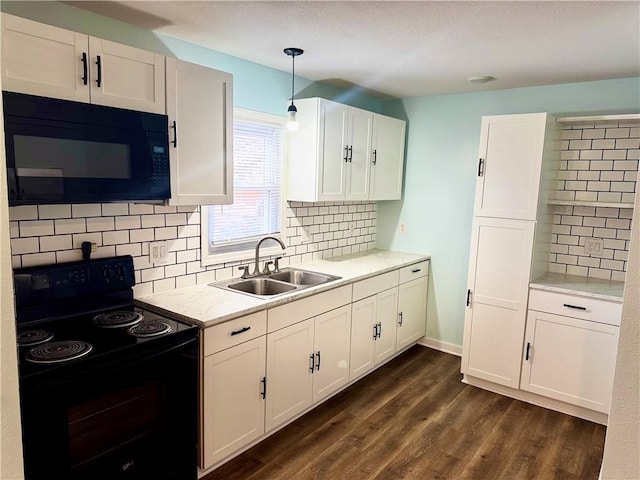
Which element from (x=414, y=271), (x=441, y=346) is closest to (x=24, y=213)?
(x=414, y=271)

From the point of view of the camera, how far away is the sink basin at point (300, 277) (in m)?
3.21

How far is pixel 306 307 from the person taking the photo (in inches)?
108

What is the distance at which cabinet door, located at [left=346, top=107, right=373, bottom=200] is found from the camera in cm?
355

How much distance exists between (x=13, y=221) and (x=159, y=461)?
1.28 m

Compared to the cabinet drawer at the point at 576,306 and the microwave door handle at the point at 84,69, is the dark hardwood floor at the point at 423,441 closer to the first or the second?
the cabinet drawer at the point at 576,306

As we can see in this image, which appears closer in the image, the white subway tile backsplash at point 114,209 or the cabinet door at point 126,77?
the cabinet door at point 126,77

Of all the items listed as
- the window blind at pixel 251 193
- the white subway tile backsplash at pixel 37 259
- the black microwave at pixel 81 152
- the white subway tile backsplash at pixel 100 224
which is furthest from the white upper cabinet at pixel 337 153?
the white subway tile backsplash at pixel 37 259

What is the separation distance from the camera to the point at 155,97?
2.14 meters

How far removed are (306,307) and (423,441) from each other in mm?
1115

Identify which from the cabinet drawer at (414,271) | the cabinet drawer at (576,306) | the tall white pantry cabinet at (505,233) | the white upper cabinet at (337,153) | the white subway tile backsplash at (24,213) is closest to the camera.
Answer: the white subway tile backsplash at (24,213)

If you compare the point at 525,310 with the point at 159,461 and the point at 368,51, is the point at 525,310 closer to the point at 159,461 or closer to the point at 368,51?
the point at 368,51

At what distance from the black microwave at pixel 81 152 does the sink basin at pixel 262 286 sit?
95 centimetres

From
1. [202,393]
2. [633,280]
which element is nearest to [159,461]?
[202,393]

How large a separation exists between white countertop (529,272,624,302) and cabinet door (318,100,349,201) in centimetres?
162
